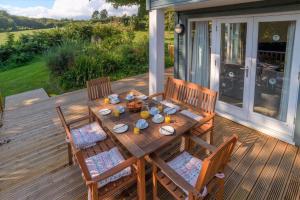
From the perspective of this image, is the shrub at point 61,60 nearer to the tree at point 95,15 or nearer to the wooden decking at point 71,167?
the wooden decking at point 71,167

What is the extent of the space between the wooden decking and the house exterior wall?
638 mm

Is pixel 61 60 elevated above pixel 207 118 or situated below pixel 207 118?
above

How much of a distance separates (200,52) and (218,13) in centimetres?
91

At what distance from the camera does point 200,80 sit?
466 centimetres

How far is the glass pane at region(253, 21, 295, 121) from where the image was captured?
3.05 m

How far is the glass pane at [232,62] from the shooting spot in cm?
361

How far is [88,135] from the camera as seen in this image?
8.52 ft

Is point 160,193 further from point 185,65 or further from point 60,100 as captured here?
point 60,100

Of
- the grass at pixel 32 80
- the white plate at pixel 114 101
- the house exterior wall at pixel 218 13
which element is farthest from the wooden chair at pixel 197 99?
the grass at pixel 32 80

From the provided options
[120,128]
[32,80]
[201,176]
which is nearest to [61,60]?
[32,80]

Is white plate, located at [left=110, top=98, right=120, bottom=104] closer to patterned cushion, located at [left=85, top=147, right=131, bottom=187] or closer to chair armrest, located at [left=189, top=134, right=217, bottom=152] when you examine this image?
patterned cushion, located at [left=85, top=147, right=131, bottom=187]

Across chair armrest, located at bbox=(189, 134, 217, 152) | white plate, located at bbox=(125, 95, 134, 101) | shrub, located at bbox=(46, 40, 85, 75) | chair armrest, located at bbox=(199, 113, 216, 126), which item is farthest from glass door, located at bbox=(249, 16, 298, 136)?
shrub, located at bbox=(46, 40, 85, 75)

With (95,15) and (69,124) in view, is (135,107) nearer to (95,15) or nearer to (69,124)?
(69,124)

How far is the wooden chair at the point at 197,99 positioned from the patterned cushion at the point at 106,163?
Result: 1.05 metres
